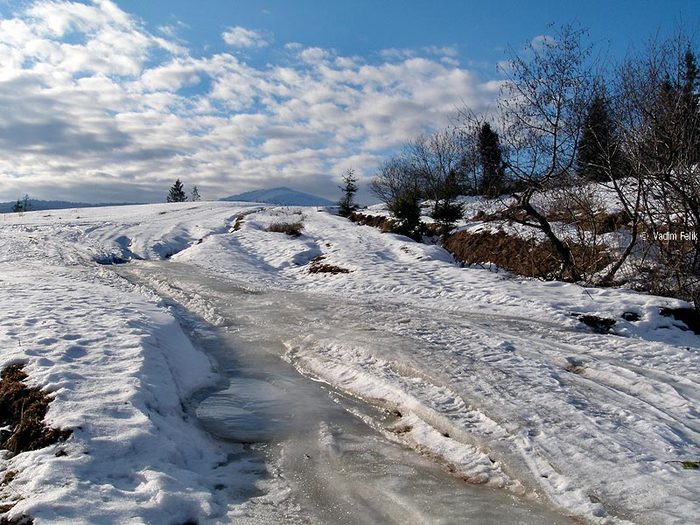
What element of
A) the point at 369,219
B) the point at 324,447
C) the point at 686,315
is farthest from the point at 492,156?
the point at 369,219

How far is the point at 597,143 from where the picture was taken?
14.5 meters

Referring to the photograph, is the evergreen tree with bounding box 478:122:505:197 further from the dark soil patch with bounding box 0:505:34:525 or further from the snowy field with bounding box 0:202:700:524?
the dark soil patch with bounding box 0:505:34:525

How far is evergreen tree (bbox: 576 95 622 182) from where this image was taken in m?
14.3

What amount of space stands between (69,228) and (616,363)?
31991mm

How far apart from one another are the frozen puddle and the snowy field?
0.60 ft

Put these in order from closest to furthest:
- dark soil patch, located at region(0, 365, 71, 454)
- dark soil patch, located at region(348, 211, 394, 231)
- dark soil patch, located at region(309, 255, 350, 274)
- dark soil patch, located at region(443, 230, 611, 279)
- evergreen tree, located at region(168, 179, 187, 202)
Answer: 1. dark soil patch, located at region(0, 365, 71, 454)
2. dark soil patch, located at region(443, 230, 611, 279)
3. dark soil patch, located at region(309, 255, 350, 274)
4. dark soil patch, located at region(348, 211, 394, 231)
5. evergreen tree, located at region(168, 179, 187, 202)

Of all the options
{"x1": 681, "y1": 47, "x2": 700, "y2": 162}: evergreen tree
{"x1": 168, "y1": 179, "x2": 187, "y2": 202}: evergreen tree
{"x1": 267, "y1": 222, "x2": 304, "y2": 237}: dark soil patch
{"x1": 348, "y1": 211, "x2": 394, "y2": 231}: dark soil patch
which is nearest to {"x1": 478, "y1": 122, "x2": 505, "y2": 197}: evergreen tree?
{"x1": 681, "y1": 47, "x2": 700, "y2": 162}: evergreen tree

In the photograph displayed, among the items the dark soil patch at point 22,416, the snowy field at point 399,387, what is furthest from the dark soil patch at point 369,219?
the dark soil patch at point 22,416

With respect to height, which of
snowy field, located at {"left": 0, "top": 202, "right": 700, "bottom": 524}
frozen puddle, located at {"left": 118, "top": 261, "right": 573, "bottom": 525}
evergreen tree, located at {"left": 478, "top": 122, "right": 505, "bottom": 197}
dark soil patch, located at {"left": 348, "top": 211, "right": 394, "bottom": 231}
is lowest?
frozen puddle, located at {"left": 118, "top": 261, "right": 573, "bottom": 525}

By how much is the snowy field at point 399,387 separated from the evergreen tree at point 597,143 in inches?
149

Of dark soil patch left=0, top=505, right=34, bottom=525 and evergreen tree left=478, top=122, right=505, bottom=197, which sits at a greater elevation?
evergreen tree left=478, top=122, right=505, bottom=197

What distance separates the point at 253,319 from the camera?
1285 centimetres

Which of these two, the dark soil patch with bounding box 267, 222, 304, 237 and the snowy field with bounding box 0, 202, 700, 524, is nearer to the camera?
the snowy field with bounding box 0, 202, 700, 524

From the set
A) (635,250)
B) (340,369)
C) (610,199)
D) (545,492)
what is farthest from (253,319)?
(610,199)
